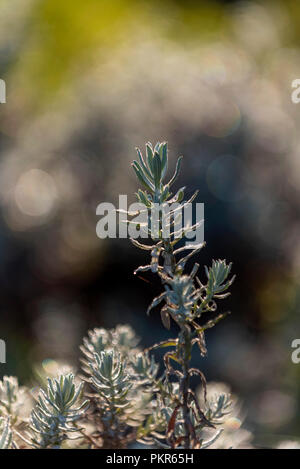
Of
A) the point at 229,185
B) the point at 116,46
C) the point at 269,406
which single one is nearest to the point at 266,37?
the point at 116,46

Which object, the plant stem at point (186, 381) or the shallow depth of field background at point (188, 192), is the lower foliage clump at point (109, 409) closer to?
the plant stem at point (186, 381)

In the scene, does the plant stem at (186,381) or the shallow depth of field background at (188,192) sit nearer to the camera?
the plant stem at (186,381)

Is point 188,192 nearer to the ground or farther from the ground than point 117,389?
farther from the ground

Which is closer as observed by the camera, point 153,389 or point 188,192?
point 153,389

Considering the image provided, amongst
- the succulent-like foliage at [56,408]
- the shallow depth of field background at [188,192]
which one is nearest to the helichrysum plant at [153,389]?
the succulent-like foliage at [56,408]

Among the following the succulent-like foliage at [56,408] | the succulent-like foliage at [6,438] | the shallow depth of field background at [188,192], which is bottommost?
the succulent-like foliage at [6,438]

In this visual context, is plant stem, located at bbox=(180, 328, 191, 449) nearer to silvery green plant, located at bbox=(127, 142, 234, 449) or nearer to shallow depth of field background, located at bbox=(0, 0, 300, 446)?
silvery green plant, located at bbox=(127, 142, 234, 449)

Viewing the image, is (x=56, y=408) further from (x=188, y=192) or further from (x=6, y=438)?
(x=188, y=192)

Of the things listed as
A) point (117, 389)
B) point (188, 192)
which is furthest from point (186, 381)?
point (188, 192)
